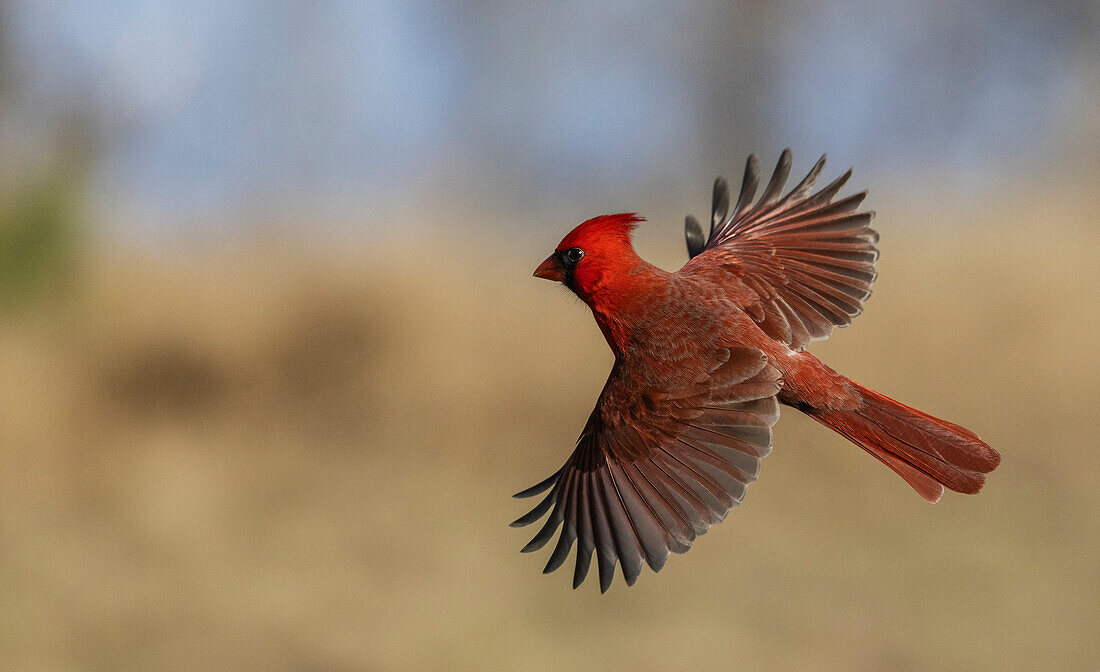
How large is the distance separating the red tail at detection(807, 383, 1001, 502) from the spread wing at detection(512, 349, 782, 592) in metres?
0.33

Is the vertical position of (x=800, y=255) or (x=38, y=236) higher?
(x=38, y=236)

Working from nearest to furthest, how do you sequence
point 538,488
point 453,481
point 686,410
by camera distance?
point 686,410, point 538,488, point 453,481

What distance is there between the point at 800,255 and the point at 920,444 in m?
0.79

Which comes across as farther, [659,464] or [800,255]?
[800,255]

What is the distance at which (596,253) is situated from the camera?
8.80ft

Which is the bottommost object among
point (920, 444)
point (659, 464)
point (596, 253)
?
point (920, 444)

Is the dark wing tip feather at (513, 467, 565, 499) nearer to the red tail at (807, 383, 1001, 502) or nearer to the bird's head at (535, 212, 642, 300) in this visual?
the bird's head at (535, 212, 642, 300)

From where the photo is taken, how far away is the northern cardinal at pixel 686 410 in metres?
2.71

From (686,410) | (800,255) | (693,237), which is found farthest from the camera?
(693,237)

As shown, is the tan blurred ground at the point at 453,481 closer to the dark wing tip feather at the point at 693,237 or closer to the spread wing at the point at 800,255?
the dark wing tip feather at the point at 693,237

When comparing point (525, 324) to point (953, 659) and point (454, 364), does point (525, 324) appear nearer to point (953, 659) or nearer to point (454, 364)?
point (454, 364)

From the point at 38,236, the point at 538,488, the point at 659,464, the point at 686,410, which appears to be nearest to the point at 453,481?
the point at 38,236

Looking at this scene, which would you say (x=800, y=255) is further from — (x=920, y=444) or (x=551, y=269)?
(x=551, y=269)

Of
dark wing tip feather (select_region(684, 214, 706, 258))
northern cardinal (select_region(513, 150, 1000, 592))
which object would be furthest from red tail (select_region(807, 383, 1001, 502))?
dark wing tip feather (select_region(684, 214, 706, 258))
